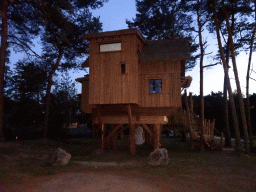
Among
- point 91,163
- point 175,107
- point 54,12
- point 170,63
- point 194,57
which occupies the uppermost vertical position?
point 54,12

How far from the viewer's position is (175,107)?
1406cm

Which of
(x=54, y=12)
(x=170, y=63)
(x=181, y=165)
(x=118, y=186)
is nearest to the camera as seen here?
(x=118, y=186)

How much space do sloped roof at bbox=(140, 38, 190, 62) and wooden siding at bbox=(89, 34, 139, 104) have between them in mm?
1090

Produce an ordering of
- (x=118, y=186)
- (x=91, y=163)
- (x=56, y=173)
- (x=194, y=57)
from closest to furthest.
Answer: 1. (x=118, y=186)
2. (x=56, y=173)
3. (x=91, y=163)
4. (x=194, y=57)

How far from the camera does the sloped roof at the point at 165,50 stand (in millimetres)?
13844

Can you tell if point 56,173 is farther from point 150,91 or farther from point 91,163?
point 150,91

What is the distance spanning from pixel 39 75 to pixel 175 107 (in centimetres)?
1982

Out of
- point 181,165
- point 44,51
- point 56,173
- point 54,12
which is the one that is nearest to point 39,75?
point 44,51

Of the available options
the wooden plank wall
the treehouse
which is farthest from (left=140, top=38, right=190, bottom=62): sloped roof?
the wooden plank wall

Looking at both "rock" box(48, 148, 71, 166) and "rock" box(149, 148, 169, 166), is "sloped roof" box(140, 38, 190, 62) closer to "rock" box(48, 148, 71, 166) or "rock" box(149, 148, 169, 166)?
"rock" box(149, 148, 169, 166)

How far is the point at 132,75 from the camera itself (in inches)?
534

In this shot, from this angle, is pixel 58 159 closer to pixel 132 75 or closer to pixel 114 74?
pixel 114 74

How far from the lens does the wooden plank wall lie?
14000 millimetres

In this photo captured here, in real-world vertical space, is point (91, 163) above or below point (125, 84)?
below
